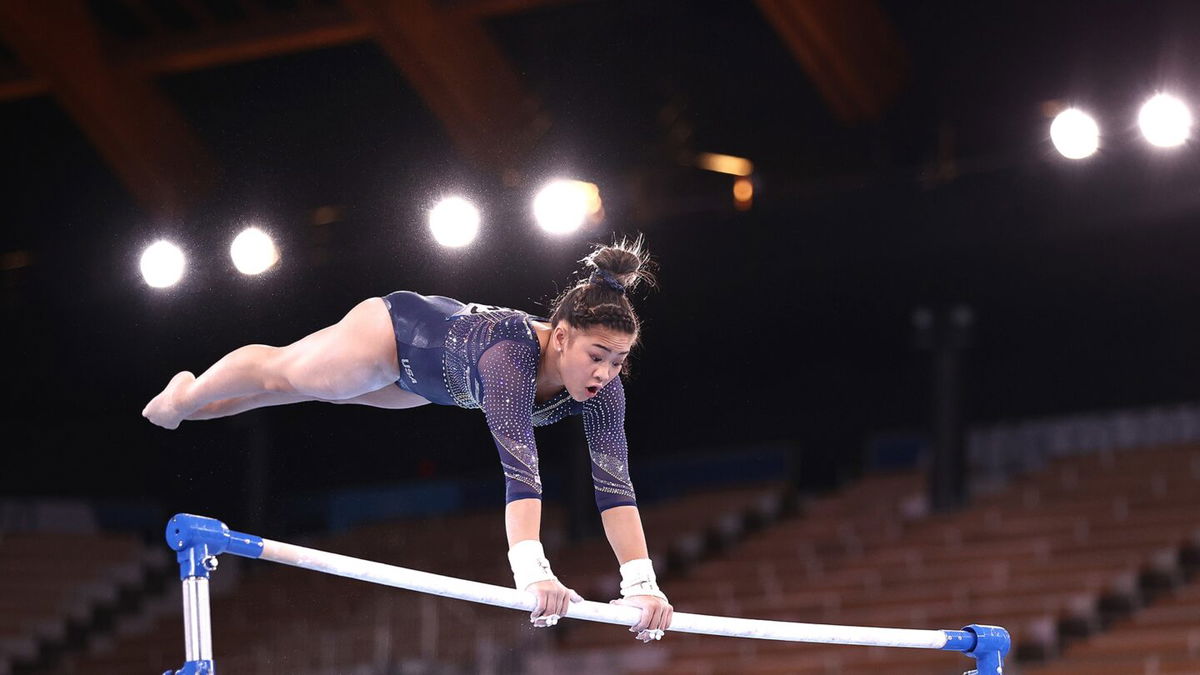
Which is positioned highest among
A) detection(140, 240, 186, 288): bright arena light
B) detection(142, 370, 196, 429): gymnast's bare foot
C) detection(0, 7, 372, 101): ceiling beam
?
detection(0, 7, 372, 101): ceiling beam

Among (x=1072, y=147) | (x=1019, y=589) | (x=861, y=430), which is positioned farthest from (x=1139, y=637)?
(x=861, y=430)

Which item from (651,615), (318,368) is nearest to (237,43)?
(318,368)

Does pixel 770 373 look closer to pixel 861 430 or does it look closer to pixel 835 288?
pixel 861 430

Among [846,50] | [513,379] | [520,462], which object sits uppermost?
[846,50]

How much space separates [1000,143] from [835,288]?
7.78 ft

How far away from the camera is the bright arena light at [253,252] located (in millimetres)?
5539

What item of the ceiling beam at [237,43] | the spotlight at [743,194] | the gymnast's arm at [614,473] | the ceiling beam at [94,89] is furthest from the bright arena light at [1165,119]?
the ceiling beam at [94,89]

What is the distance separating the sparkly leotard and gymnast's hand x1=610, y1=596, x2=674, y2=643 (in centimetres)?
33

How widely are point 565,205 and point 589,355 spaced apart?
3.60 metres

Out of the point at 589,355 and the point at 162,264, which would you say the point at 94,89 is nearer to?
the point at 162,264

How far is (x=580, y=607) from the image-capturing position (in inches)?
126

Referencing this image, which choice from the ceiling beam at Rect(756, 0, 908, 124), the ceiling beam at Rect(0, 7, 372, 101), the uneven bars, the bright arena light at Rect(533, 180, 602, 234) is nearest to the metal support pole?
the uneven bars

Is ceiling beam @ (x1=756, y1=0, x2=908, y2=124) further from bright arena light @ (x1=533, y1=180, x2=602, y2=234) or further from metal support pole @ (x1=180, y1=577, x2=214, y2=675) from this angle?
metal support pole @ (x1=180, y1=577, x2=214, y2=675)

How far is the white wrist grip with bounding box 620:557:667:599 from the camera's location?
3516 mm
